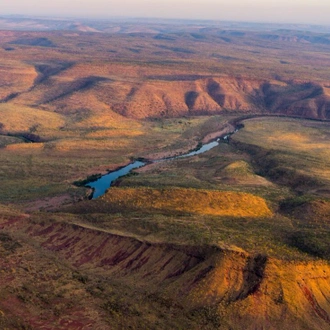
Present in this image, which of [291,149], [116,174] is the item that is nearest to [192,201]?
[116,174]

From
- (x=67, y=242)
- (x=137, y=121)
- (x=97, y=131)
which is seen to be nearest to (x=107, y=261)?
(x=67, y=242)

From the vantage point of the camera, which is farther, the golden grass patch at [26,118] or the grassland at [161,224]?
the golden grass patch at [26,118]

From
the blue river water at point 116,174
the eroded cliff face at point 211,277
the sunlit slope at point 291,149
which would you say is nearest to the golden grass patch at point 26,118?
the blue river water at point 116,174

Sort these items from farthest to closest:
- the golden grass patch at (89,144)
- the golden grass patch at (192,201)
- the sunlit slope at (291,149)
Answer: the golden grass patch at (89,144)
the sunlit slope at (291,149)
the golden grass patch at (192,201)

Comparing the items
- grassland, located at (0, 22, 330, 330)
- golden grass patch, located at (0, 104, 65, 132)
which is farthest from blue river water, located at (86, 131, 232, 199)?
golden grass patch, located at (0, 104, 65, 132)

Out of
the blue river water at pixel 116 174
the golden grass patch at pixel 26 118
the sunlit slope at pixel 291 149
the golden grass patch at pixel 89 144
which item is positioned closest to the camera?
the blue river water at pixel 116 174

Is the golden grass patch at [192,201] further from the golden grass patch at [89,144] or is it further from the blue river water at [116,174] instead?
the golden grass patch at [89,144]

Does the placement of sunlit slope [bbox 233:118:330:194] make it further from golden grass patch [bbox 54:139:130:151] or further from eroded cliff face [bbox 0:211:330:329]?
eroded cliff face [bbox 0:211:330:329]

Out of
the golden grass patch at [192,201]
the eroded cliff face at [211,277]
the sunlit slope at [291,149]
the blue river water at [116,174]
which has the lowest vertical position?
the blue river water at [116,174]
